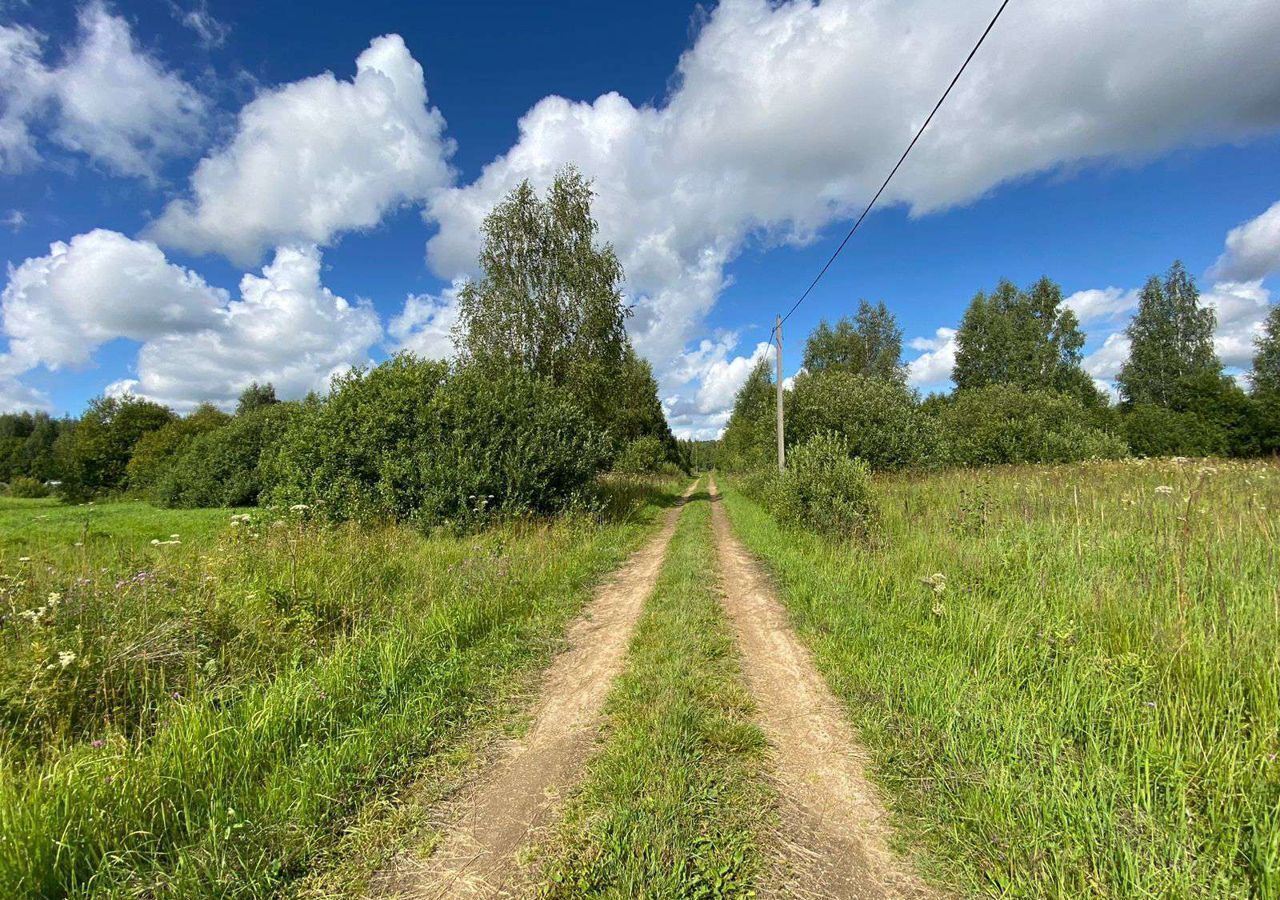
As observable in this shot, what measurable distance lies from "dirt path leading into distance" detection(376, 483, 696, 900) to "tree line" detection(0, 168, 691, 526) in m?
7.15

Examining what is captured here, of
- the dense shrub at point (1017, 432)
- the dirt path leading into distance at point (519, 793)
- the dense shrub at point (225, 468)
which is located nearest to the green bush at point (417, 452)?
the dirt path leading into distance at point (519, 793)

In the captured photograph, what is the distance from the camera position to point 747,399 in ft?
146

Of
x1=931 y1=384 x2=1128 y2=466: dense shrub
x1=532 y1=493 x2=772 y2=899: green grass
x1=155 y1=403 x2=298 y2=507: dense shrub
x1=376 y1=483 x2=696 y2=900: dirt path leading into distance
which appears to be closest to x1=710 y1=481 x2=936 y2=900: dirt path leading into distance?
x1=532 y1=493 x2=772 y2=899: green grass

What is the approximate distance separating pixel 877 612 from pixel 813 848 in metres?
3.80

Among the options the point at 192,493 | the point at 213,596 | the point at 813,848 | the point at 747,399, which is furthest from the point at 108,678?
the point at 747,399

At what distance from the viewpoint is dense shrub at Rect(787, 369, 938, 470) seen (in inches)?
805

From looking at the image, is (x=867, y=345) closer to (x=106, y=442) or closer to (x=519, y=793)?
(x=519, y=793)

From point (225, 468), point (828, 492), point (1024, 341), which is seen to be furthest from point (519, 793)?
point (1024, 341)

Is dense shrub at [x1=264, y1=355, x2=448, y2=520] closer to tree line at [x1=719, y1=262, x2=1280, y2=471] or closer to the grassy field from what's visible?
the grassy field

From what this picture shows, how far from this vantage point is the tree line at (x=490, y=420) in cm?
1152

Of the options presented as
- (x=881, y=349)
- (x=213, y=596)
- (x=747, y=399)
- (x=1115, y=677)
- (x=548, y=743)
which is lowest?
(x=548, y=743)

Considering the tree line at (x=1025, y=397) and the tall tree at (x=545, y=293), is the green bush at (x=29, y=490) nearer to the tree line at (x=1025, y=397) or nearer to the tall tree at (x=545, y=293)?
the tall tree at (x=545, y=293)

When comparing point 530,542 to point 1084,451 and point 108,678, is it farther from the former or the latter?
point 1084,451

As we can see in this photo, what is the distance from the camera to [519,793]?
307 centimetres
